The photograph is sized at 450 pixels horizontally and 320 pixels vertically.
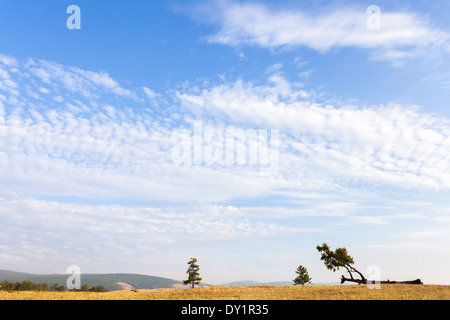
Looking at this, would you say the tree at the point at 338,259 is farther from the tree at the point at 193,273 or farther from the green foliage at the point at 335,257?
the tree at the point at 193,273

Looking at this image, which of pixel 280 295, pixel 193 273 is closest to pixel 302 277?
pixel 193 273

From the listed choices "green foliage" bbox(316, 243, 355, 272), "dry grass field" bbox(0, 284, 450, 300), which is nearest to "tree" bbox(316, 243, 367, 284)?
"green foliage" bbox(316, 243, 355, 272)

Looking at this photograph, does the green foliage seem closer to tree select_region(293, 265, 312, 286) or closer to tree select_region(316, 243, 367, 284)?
tree select_region(316, 243, 367, 284)

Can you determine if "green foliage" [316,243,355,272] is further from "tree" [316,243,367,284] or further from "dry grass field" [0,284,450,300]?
"dry grass field" [0,284,450,300]

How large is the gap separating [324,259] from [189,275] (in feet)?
134

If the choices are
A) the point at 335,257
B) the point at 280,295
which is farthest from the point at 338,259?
the point at 280,295

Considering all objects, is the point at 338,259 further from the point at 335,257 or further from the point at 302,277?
the point at 302,277

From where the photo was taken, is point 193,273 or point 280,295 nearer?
point 280,295

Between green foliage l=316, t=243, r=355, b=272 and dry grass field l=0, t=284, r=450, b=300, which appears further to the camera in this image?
green foliage l=316, t=243, r=355, b=272

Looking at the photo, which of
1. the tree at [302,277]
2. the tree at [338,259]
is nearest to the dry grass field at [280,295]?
the tree at [338,259]

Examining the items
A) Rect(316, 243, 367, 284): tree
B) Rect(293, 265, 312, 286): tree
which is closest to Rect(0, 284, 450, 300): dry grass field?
Rect(316, 243, 367, 284): tree
